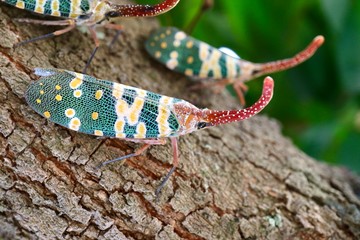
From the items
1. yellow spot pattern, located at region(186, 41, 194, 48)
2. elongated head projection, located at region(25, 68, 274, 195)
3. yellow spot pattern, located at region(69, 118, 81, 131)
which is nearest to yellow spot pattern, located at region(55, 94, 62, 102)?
elongated head projection, located at region(25, 68, 274, 195)

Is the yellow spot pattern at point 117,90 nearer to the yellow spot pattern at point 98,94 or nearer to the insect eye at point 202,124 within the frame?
the yellow spot pattern at point 98,94

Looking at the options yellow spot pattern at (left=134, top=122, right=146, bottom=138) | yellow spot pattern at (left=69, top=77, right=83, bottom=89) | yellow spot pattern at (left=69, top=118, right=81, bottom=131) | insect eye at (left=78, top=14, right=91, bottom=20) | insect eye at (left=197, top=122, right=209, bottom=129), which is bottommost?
yellow spot pattern at (left=69, top=118, right=81, bottom=131)

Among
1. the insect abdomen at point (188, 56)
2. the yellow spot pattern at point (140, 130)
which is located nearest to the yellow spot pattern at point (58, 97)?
the yellow spot pattern at point (140, 130)

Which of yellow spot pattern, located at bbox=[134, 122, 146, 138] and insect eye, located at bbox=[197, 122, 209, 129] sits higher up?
insect eye, located at bbox=[197, 122, 209, 129]

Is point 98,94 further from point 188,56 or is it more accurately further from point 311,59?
point 311,59

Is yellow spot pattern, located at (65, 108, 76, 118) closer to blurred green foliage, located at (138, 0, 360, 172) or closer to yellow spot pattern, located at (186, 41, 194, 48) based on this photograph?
yellow spot pattern, located at (186, 41, 194, 48)

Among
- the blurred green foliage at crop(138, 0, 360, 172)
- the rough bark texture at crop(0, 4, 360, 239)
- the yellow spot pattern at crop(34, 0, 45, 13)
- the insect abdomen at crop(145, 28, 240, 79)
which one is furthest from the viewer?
the blurred green foliage at crop(138, 0, 360, 172)

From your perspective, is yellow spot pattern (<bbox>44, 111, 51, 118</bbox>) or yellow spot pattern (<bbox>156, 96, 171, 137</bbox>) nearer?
yellow spot pattern (<bbox>44, 111, 51, 118</bbox>)

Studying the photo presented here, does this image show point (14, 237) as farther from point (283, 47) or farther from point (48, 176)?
point (283, 47)

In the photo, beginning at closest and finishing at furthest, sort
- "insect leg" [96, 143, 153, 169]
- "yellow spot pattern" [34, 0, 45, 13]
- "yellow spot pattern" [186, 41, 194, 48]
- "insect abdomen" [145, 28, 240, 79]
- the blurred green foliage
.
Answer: "insect leg" [96, 143, 153, 169], "yellow spot pattern" [34, 0, 45, 13], "insect abdomen" [145, 28, 240, 79], "yellow spot pattern" [186, 41, 194, 48], the blurred green foliage
